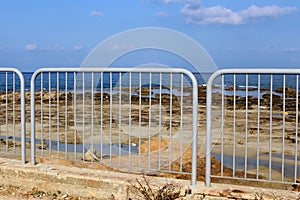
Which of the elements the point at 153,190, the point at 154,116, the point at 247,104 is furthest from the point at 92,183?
the point at 154,116

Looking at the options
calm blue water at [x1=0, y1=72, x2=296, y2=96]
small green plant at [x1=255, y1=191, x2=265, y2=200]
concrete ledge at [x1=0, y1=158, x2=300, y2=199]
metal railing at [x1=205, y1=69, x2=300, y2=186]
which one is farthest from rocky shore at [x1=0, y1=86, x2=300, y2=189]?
small green plant at [x1=255, y1=191, x2=265, y2=200]

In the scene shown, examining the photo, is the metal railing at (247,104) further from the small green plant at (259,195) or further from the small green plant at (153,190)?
the small green plant at (153,190)

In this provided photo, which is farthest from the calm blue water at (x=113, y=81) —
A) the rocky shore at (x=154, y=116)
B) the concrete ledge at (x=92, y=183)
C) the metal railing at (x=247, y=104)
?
the concrete ledge at (x=92, y=183)

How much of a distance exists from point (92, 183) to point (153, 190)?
84cm

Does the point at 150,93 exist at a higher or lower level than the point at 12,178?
higher

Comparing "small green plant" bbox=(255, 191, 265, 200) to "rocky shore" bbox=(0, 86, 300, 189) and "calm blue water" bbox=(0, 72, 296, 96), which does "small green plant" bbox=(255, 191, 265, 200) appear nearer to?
"rocky shore" bbox=(0, 86, 300, 189)

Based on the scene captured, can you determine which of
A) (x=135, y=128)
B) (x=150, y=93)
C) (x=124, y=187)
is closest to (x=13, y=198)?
(x=124, y=187)

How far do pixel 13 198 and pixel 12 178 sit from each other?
1.49 ft

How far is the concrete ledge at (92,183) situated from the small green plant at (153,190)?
6 centimetres

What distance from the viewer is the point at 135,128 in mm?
9383

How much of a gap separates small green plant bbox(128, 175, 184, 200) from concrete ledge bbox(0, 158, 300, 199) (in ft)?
0.19

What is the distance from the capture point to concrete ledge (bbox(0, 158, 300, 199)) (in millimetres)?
4242

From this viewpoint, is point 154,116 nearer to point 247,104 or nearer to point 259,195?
point 247,104

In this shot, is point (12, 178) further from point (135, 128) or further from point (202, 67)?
point (135, 128)
